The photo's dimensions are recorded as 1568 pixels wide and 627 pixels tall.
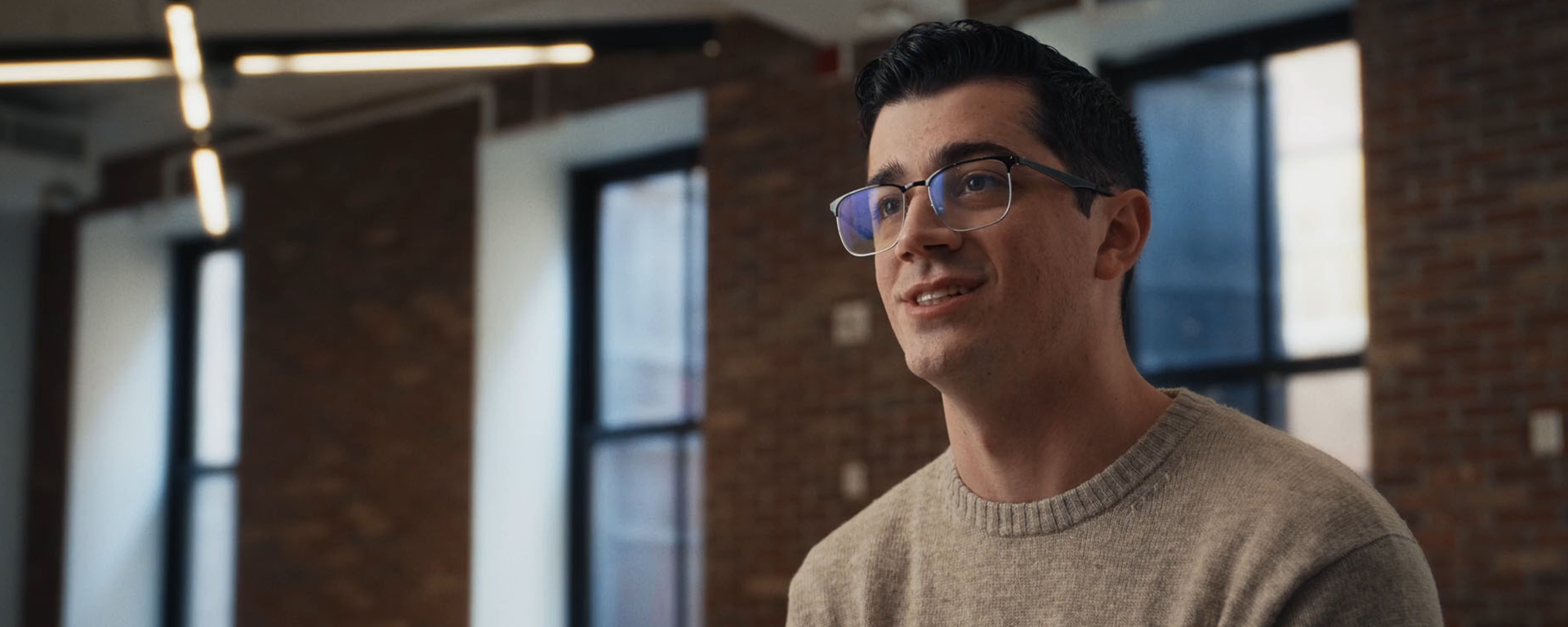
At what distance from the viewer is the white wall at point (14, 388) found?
9219mm

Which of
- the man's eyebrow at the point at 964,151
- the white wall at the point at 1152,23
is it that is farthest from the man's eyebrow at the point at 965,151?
the white wall at the point at 1152,23

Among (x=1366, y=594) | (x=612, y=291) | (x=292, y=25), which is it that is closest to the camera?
(x=1366, y=594)

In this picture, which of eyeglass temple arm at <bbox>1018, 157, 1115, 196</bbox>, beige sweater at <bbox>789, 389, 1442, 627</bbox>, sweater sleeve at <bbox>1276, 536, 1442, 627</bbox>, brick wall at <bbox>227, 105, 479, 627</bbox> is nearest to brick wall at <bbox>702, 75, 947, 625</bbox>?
brick wall at <bbox>227, 105, 479, 627</bbox>

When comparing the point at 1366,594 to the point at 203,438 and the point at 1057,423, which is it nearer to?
the point at 1057,423

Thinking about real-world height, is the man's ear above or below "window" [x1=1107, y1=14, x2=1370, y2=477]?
below

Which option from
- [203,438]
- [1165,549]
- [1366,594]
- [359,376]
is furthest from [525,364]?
[1366,594]

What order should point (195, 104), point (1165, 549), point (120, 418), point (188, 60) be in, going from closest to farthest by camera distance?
point (1165, 549) < point (188, 60) < point (195, 104) < point (120, 418)

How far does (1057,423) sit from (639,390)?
20.2ft

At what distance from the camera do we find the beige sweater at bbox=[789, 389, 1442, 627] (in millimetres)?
1228

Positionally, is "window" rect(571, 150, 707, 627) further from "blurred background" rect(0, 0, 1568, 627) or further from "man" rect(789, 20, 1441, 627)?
"man" rect(789, 20, 1441, 627)

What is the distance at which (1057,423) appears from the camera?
1.41 meters

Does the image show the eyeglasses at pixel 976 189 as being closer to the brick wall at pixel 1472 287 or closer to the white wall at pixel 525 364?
the brick wall at pixel 1472 287

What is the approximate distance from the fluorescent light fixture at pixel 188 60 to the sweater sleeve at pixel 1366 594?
3524 mm

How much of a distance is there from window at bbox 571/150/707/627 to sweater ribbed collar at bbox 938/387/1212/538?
18.6 feet
